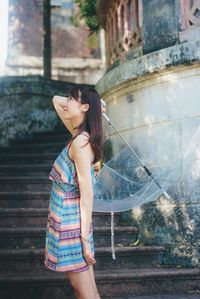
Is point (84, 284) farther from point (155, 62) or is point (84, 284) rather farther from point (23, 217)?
point (155, 62)

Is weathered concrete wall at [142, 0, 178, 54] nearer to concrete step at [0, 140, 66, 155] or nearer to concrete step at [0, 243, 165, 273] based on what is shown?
concrete step at [0, 243, 165, 273]

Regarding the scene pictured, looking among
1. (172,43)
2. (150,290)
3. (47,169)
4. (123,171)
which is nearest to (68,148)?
(123,171)

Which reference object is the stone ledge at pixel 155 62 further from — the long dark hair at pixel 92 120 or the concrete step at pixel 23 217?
the long dark hair at pixel 92 120

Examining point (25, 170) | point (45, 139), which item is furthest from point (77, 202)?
point (45, 139)

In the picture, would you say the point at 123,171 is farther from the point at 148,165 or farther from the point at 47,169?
the point at 47,169

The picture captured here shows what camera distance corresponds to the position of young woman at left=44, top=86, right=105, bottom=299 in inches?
106

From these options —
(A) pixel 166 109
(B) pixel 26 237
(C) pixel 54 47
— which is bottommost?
(B) pixel 26 237

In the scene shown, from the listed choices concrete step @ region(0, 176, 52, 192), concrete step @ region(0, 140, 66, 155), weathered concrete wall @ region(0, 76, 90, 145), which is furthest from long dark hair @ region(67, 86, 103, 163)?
weathered concrete wall @ region(0, 76, 90, 145)

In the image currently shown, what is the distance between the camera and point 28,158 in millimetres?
6691

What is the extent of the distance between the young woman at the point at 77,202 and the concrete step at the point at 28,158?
12.5 feet

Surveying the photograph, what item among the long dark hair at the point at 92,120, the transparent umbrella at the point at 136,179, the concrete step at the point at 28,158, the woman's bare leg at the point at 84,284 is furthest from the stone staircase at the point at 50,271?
the long dark hair at the point at 92,120

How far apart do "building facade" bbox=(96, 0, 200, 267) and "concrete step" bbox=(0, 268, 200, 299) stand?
266 mm

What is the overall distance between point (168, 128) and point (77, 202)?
1996 millimetres

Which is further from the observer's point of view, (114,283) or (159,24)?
(159,24)
